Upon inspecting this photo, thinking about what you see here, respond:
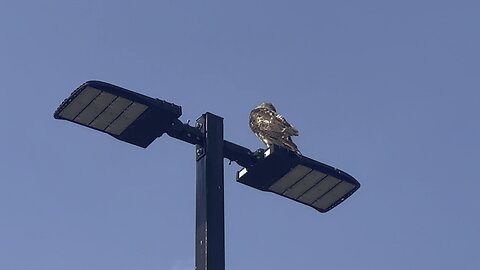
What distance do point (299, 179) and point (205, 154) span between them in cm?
130

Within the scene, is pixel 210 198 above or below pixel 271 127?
below

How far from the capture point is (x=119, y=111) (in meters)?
10.4

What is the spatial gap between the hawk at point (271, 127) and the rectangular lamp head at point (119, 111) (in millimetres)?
1099

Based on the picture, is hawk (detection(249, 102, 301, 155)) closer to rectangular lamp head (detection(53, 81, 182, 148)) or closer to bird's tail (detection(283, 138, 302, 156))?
bird's tail (detection(283, 138, 302, 156))

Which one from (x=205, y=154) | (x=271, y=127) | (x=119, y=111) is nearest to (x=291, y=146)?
(x=271, y=127)

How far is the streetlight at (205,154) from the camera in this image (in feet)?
32.3

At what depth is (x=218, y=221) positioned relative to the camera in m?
9.86

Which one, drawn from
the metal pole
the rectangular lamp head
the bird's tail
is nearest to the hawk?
the bird's tail

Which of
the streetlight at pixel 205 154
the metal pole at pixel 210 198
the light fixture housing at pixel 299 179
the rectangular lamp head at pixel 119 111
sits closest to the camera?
the metal pole at pixel 210 198

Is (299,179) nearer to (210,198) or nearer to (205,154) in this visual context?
(205,154)

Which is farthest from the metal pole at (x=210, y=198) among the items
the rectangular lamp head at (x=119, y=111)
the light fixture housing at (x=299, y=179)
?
the light fixture housing at (x=299, y=179)

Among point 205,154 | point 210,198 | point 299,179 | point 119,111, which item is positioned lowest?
point 210,198

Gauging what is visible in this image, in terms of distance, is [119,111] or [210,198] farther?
[119,111]

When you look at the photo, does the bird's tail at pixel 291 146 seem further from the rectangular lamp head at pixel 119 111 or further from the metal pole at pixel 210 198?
the rectangular lamp head at pixel 119 111
